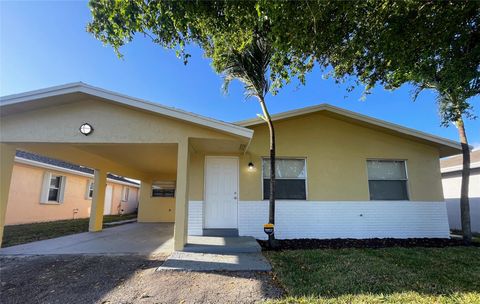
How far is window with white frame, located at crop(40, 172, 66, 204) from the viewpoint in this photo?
508 inches

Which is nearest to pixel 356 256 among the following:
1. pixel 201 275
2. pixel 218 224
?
pixel 201 275

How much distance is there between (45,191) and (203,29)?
12.2 metres

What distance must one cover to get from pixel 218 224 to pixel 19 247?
190 inches

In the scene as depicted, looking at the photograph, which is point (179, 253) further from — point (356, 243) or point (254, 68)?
point (356, 243)

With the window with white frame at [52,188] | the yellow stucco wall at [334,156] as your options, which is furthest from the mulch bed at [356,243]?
the window with white frame at [52,188]

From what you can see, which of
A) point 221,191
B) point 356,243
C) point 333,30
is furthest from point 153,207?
point 333,30

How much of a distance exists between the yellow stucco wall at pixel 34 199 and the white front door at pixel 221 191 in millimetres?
8865

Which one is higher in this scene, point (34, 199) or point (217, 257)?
point (34, 199)

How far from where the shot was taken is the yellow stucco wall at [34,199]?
11297mm

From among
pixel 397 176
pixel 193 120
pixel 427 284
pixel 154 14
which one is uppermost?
pixel 154 14

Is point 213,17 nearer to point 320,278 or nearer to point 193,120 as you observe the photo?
point 193,120

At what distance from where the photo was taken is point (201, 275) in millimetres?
4520

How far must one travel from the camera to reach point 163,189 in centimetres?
1488

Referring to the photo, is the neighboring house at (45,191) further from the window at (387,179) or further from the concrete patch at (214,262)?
the window at (387,179)
